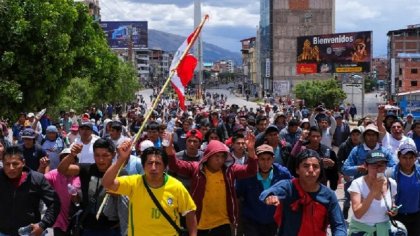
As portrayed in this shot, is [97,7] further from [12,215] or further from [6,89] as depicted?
[12,215]

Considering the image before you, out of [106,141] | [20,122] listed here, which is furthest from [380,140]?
[20,122]

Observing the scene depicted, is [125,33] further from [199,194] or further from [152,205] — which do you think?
[152,205]

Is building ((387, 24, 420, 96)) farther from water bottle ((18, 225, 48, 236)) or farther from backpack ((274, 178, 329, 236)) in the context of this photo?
backpack ((274, 178, 329, 236))

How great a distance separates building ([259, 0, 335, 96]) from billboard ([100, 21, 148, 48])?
20.7 m

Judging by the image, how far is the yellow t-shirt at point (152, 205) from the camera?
475cm

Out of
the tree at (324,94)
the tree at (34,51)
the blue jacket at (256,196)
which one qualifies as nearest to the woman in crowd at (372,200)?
the blue jacket at (256,196)

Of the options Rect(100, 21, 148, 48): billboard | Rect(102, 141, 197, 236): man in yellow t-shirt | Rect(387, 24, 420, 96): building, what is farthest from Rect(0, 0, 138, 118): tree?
Rect(100, 21, 148, 48): billboard

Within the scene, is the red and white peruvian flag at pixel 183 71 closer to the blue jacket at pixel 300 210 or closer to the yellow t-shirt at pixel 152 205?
the yellow t-shirt at pixel 152 205

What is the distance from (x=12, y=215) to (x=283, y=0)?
103804 mm

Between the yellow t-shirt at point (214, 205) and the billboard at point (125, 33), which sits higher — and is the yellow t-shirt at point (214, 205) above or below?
below

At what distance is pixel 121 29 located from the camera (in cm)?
10225

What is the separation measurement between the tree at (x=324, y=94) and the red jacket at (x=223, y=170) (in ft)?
164

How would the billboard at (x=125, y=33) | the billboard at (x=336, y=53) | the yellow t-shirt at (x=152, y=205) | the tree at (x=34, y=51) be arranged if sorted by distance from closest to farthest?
the yellow t-shirt at (x=152, y=205) → the tree at (x=34, y=51) → the billboard at (x=336, y=53) → the billboard at (x=125, y=33)

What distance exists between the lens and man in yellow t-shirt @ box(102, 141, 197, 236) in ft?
15.6
